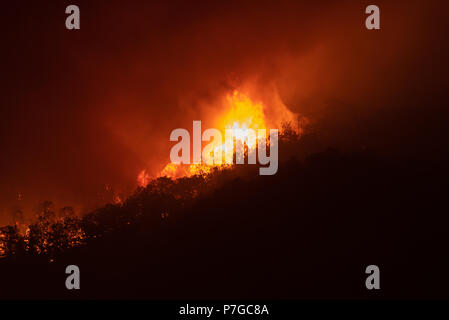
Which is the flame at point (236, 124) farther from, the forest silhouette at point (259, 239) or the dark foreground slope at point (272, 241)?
the dark foreground slope at point (272, 241)

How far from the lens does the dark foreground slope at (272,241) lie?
22281 millimetres

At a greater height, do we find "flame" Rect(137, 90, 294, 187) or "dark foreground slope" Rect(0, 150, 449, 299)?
"flame" Rect(137, 90, 294, 187)

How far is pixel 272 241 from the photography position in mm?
25766

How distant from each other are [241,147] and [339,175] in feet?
37.9

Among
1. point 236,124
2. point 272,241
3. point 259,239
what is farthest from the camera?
point 236,124

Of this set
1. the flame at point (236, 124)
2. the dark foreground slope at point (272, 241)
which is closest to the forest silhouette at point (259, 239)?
the dark foreground slope at point (272, 241)

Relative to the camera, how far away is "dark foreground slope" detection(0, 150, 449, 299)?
22281 mm

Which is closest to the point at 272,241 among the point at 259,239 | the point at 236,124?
the point at 259,239

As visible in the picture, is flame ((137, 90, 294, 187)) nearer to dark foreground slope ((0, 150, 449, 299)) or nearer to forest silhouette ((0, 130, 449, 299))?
forest silhouette ((0, 130, 449, 299))

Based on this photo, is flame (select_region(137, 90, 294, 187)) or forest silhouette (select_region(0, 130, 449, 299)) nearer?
forest silhouette (select_region(0, 130, 449, 299))

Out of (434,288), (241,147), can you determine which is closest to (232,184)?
(241,147)

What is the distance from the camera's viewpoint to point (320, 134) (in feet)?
148

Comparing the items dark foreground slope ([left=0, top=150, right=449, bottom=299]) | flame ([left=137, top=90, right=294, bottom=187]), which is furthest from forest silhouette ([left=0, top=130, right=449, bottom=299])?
flame ([left=137, top=90, right=294, bottom=187])

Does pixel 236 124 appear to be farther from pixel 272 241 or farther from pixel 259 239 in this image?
pixel 272 241
